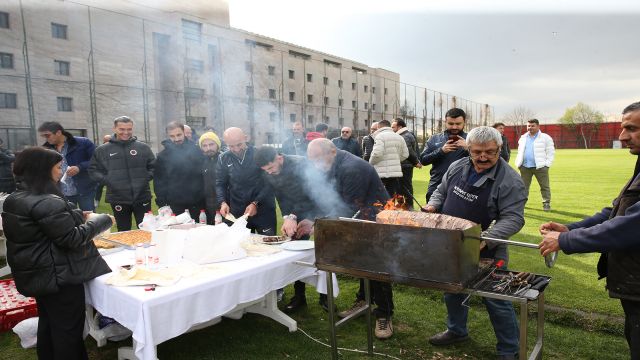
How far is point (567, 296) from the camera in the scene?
4.17m

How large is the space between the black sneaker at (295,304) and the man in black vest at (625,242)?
2657 millimetres

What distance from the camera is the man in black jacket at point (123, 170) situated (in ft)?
16.0

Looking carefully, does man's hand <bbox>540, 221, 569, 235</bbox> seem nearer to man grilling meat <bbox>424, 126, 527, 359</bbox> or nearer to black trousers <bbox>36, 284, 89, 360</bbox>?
man grilling meat <bbox>424, 126, 527, 359</bbox>

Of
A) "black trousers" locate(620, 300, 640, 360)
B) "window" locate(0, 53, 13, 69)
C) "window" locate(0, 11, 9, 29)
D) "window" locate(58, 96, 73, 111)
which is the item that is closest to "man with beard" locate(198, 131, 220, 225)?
"black trousers" locate(620, 300, 640, 360)

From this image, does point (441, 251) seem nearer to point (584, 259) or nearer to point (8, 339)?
point (8, 339)

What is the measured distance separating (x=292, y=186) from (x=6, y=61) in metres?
21.1

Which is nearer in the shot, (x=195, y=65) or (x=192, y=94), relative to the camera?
(x=195, y=65)

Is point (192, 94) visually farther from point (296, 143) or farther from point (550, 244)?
point (550, 244)

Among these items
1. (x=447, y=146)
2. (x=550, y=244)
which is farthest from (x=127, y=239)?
(x=447, y=146)

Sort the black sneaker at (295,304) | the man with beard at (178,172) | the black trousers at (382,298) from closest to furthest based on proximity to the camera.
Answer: the black trousers at (382,298), the black sneaker at (295,304), the man with beard at (178,172)

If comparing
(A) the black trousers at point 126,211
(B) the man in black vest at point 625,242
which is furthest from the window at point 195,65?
(B) the man in black vest at point 625,242

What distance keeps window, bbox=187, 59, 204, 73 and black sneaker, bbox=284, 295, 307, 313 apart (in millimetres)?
4090

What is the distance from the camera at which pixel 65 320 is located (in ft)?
8.65

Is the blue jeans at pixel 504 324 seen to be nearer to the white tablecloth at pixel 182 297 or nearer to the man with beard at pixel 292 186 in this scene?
the white tablecloth at pixel 182 297
